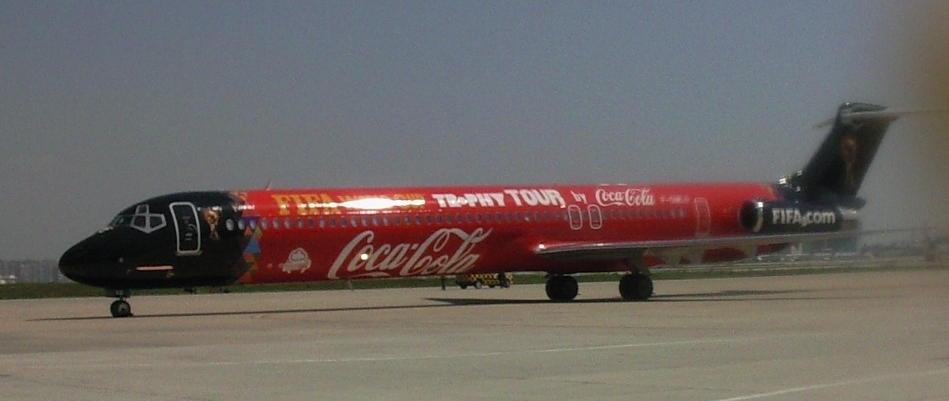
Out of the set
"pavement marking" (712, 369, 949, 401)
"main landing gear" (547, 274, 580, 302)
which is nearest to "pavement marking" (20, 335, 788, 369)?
"pavement marking" (712, 369, 949, 401)

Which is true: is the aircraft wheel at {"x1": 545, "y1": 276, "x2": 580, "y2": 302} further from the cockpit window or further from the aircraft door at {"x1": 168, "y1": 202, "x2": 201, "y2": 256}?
the cockpit window

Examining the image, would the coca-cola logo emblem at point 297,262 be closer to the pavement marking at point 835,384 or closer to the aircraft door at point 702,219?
the aircraft door at point 702,219

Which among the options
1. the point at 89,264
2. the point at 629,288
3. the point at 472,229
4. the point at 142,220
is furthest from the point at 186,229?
the point at 629,288

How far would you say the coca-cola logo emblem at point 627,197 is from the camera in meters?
36.6

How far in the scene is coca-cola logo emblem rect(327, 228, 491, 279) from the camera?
32.4 metres

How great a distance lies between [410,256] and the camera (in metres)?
33.2

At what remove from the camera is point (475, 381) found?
1440 cm

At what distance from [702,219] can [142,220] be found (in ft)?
51.8

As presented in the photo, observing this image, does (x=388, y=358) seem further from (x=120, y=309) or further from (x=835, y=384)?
(x=120, y=309)

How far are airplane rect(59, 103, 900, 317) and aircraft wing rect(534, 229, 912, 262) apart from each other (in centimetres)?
4

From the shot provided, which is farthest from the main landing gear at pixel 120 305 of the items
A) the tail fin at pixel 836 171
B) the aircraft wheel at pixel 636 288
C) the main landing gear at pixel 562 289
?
the tail fin at pixel 836 171

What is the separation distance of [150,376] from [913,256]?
12.4m

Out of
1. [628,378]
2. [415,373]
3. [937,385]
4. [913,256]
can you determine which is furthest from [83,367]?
[913,256]

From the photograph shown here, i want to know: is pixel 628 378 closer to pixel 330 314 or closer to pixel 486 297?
pixel 330 314
